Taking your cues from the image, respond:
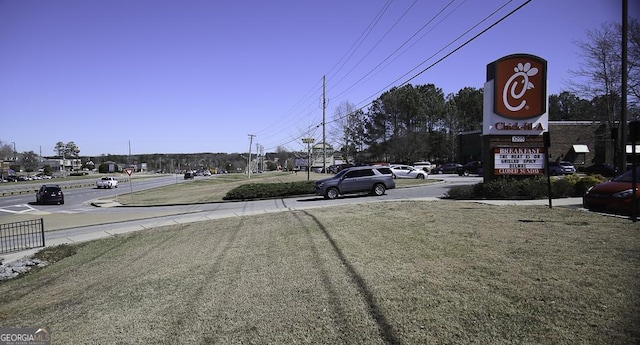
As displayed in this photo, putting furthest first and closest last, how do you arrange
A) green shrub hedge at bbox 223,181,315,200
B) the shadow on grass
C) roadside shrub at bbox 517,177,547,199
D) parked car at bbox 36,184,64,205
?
parked car at bbox 36,184,64,205
green shrub hedge at bbox 223,181,315,200
roadside shrub at bbox 517,177,547,199
the shadow on grass

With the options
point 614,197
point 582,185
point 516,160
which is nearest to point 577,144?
point 582,185

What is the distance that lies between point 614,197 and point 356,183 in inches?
570

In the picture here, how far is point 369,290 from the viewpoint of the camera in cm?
540

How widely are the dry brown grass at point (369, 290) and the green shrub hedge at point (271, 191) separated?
62.9 ft

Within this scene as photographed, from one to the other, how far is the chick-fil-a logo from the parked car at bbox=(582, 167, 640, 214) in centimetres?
723

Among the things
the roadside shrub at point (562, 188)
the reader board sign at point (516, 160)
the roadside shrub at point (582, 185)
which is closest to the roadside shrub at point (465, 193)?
the reader board sign at point (516, 160)

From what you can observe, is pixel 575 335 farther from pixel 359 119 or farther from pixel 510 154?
pixel 359 119

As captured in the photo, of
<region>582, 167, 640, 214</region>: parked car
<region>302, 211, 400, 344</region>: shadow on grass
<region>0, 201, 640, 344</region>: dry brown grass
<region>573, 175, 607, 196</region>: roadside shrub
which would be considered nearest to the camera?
Answer: <region>302, 211, 400, 344</region>: shadow on grass

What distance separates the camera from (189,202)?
31953 millimetres

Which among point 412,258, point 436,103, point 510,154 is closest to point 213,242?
point 412,258

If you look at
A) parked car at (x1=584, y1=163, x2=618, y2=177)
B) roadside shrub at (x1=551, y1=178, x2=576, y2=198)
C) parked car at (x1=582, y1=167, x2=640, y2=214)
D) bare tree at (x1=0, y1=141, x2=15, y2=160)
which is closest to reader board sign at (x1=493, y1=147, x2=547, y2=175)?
roadside shrub at (x1=551, y1=178, x2=576, y2=198)

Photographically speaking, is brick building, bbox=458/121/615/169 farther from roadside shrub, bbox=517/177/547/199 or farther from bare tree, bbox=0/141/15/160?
bare tree, bbox=0/141/15/160

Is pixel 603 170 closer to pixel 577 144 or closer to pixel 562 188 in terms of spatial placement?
pixel 577 144

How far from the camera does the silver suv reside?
992 inches
